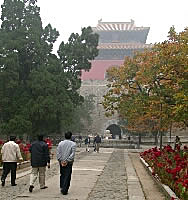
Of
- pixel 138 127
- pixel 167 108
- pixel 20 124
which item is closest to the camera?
pixel 167 108

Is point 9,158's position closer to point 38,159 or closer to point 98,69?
point 38,159

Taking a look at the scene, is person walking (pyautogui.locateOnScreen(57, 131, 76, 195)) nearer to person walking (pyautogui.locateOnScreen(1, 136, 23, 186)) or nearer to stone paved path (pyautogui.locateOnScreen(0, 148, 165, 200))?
stone paved path (pyautogui.locateOnScreen(0, 148, 165, 200))

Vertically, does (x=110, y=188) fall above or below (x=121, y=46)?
below

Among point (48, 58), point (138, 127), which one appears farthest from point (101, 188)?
point (138, 127)

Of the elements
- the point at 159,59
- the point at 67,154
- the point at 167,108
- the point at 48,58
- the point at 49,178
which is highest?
the point at 48,58

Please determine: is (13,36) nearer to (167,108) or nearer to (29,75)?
(29,75)

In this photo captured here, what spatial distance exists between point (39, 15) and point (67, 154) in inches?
908

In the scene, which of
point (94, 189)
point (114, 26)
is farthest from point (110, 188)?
point (114, 26)

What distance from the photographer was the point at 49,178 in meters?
11.2

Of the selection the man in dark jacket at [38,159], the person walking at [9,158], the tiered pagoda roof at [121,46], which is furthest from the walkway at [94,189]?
the tiered pagoda roof at [121,46]

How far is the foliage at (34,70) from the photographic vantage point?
25625 millimetres

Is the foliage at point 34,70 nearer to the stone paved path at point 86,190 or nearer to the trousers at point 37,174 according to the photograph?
the stone paved path at point 86,190

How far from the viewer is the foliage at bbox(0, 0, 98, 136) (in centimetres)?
2562

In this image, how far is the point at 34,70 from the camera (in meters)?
27.1
